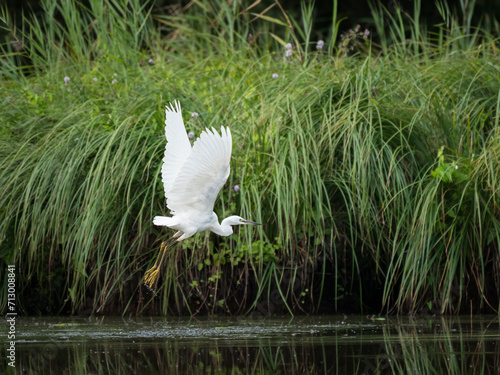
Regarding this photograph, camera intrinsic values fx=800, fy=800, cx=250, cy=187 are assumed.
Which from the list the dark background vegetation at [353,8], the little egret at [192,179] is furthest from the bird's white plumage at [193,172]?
the dark background vegetation at [353,8]

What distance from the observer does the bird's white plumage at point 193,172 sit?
4.07 meters

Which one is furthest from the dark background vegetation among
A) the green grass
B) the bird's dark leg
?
the bird's dark leg

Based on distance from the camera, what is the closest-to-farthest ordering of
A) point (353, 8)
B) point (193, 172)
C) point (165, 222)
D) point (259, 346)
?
point (259, 346)
point (193, 172)
point (165, 222)
point (353, 8)

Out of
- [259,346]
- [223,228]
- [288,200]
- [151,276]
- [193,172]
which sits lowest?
[259,346]

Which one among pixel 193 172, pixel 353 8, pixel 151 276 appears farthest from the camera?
pixel 353 8

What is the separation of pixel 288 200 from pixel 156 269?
0.88 meters

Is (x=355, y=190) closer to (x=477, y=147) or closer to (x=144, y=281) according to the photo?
(x=477, y=147)

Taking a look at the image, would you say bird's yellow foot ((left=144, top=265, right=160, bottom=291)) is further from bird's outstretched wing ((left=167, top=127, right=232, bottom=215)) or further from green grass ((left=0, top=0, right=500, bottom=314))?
bird's outstretched wing ((left=167, top=127, right=232, bottom=215))

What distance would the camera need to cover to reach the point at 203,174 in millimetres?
4191

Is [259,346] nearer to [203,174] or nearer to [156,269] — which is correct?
[203,174]

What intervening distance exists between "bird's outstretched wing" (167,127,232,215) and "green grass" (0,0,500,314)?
51 centimetres

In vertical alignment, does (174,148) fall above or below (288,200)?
above

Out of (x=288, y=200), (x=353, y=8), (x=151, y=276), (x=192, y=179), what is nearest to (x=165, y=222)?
(x=192, y=179)

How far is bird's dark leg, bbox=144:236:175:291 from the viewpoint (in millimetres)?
4621
